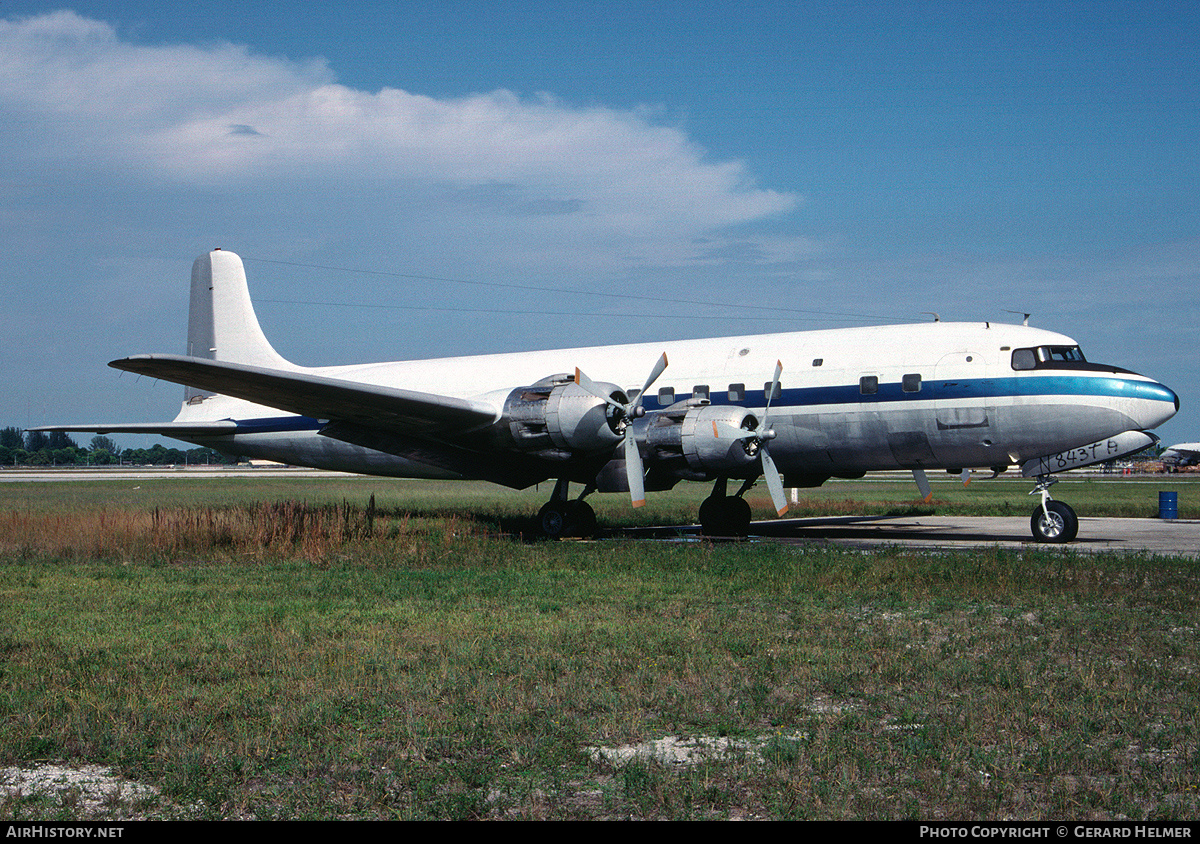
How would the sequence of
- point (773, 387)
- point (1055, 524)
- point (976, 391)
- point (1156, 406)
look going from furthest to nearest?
point (773, 387) < point (1055, 524) < point (976, 391) < point (1156, 406)

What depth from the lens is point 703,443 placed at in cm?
1630

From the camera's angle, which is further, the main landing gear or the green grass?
the main landing gear

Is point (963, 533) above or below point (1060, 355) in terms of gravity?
below

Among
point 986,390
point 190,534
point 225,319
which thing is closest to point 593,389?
point 986,390

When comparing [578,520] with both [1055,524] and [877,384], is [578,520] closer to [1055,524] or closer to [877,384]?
[877,384]

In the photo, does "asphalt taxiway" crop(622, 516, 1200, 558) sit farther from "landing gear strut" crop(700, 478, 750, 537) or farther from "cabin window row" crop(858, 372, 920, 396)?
"cabin window row" crop(858, 372, 920, 396)

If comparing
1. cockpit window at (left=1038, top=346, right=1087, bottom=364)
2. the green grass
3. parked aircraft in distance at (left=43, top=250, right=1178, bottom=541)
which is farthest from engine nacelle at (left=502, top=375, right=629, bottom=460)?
cockpit window at (left=1038, top=346, right=1087, bottom=364)

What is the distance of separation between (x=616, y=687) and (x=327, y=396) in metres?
11.5

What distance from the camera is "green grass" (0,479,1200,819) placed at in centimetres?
455

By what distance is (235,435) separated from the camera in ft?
76.7

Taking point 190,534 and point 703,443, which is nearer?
point 190,534

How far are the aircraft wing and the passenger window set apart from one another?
956cm

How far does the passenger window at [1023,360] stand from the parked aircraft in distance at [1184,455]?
99929mm
